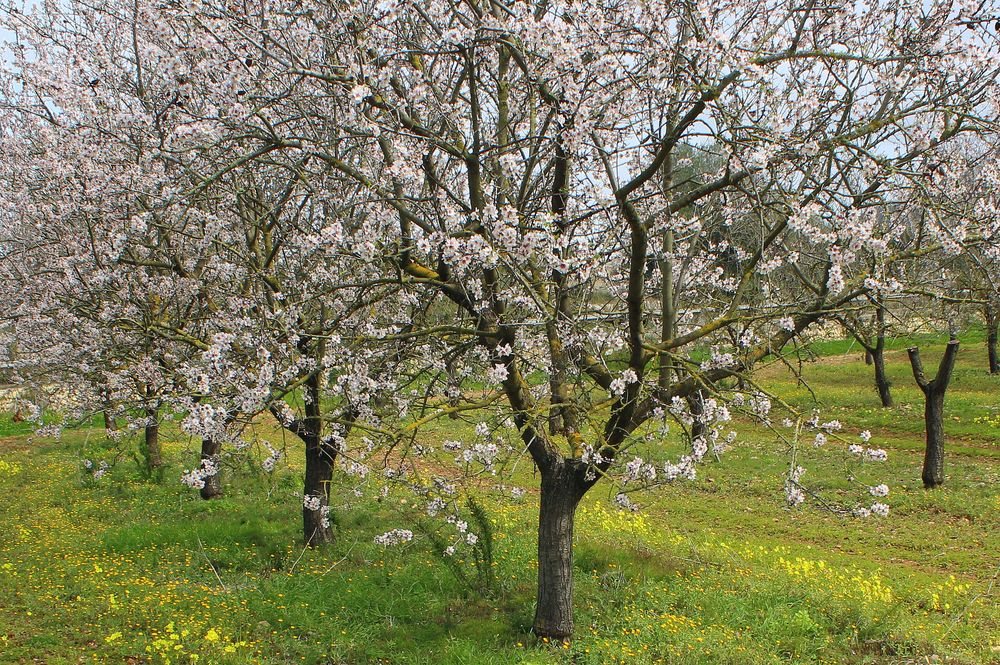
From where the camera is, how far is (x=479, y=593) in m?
8.87

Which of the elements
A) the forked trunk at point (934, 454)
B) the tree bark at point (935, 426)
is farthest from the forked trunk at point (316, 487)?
the forked trunk at point (934, 454)

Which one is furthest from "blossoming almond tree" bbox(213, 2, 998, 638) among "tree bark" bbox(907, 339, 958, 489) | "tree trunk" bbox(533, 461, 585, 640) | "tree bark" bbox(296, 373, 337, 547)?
"tree bark" bbox(907, 339, 958, 489)

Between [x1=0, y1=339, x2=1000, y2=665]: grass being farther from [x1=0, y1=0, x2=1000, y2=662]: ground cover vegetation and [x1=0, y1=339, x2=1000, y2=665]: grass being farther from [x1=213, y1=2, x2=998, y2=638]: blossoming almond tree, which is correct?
[x1=213, y1=2, x2=998, y2=638]: blossoming almond tree

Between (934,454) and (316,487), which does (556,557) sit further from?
(934,454)

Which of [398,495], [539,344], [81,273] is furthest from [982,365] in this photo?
[81,273]

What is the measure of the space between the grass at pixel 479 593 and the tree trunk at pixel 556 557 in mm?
256

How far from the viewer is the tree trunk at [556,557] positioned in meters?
7.73

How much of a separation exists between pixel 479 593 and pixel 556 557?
1.59m

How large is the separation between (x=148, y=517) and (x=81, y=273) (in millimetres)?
5140

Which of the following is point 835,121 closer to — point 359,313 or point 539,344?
point 539,344

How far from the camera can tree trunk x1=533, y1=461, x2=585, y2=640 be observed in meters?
7.73

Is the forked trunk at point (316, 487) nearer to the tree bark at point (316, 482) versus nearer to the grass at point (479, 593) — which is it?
the tree bark at point (316, 482)

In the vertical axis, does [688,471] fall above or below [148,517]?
above

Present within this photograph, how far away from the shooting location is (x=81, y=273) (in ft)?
30.5
